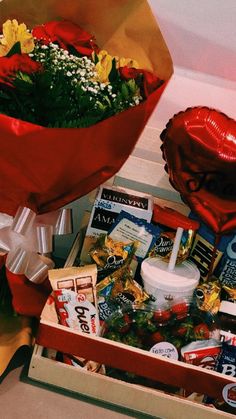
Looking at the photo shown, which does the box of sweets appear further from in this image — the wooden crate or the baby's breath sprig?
the baby's breath sprig

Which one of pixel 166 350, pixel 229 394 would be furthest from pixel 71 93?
pixel 229 394

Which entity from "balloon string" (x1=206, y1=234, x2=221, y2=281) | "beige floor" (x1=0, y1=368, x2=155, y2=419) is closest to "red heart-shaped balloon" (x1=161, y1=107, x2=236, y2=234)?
"balloon string" (x1=206, y1=234, x2=221, y2=281)

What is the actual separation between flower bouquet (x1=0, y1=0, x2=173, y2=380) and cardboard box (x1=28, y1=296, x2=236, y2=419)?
0.53ft

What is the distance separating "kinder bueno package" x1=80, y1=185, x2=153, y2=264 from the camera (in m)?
1.31

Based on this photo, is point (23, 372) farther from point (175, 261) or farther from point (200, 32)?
point (200, 32)

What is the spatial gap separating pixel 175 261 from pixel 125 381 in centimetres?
26

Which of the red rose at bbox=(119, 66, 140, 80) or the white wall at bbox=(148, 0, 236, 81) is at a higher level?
the white wall at bbox=(148, 0, 236, 81)

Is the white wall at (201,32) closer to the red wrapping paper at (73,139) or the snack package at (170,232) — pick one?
the red wrapping paper at (73,139)

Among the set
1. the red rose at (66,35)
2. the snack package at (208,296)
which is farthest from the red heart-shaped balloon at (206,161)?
the red rose at (66,35)

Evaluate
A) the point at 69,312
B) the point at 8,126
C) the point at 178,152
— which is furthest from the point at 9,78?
the point at 69,312

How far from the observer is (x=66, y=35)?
4.11 ft

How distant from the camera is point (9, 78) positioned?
1.10 metres

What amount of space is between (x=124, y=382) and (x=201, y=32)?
0.78 m

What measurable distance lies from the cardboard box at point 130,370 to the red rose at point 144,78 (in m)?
0.48
